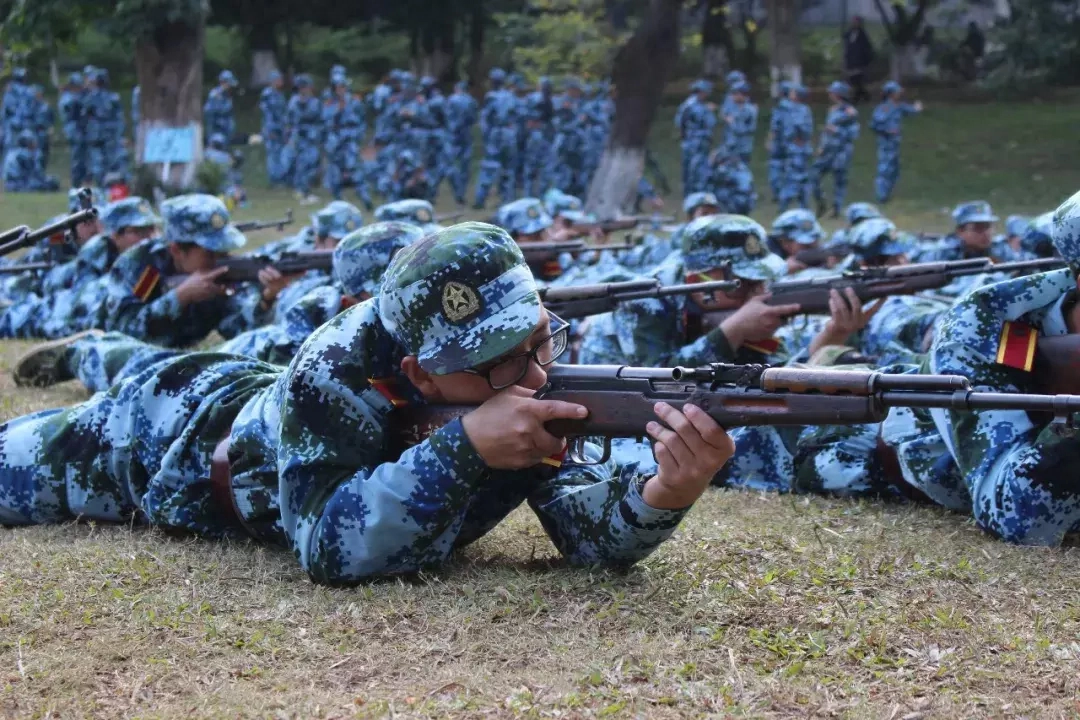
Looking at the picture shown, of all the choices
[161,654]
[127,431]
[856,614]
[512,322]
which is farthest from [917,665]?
[127,431]

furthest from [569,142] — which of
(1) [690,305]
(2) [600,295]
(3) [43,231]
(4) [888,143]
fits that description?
(3) [43,231]

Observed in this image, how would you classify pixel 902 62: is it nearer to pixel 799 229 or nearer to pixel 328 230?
pixel 799 229

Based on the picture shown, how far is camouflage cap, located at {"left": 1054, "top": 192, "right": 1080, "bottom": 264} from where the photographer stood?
14.3 feet

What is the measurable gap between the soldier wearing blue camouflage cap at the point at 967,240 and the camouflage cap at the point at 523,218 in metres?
3.11

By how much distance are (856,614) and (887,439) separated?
175cm

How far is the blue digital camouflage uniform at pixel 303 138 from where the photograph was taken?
25.5m

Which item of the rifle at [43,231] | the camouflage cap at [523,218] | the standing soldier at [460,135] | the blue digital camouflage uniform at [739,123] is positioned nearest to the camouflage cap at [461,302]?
the rifle at [43,231]

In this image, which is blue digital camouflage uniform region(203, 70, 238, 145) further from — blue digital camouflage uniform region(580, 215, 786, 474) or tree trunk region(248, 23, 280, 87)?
blue digital camouflage uniform region(580, 215, 786, 474)

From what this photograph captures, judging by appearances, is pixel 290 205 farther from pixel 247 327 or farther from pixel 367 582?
pixel 367 582

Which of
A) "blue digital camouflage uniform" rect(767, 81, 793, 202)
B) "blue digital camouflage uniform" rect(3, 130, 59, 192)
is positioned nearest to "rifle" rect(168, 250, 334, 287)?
"blue digital camouflage uniform" rect(767, 81, 793, 202)

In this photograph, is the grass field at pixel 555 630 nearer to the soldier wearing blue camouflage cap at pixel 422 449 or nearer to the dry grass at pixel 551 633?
the dry grass at pixel 551 633

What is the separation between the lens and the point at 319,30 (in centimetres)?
3925

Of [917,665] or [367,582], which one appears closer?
[917,665]

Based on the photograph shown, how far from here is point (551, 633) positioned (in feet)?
11.9
